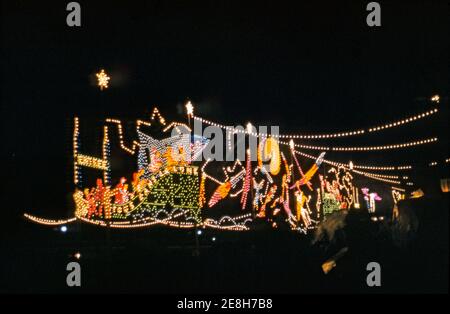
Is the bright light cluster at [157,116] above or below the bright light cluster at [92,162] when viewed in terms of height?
above

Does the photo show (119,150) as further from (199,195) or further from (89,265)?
(89,265)

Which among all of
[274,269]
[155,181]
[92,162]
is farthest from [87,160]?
[274,269]

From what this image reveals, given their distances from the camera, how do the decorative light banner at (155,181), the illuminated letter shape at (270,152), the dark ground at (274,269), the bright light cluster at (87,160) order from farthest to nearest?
the illuminated letter shape at (270,152)
the decorative light banner at (155,181)
the bright light cluster at (87,160)
the dark ground at (274,269)

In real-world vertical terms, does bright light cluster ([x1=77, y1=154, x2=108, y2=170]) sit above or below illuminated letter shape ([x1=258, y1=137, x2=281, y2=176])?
below

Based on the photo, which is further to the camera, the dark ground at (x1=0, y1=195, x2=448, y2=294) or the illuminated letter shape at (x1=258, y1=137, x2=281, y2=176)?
the illuminated letter shape at (x1=258, y1=137, x2=281, y2=176)

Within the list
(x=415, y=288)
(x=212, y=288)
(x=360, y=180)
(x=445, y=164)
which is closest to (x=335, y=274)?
(x=415, y=288)

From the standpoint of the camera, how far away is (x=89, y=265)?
38.9ft

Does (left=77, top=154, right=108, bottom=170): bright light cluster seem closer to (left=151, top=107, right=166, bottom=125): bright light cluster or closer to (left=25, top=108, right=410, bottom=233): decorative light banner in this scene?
(left=25, top=108, right=410, bottom=233): decorative light banner

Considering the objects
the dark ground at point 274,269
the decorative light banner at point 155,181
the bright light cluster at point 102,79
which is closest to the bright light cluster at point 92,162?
the decorative light banner at point 155,181

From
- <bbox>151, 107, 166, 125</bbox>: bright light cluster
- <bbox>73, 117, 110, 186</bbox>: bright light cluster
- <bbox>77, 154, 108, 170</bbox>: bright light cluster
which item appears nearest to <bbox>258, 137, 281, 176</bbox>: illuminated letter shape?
<bbox>151, 107, 166, 125</bbox>: bright light cluster

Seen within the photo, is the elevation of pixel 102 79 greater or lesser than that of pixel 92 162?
greater

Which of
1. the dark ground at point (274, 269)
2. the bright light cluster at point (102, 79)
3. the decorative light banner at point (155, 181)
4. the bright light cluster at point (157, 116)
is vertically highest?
the bright light cluster at point (102, 79)

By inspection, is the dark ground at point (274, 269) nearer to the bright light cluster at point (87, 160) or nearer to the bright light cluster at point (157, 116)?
the bright light cluster at point (87, 160)

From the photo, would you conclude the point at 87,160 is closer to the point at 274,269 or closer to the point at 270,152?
the point at 270,152
